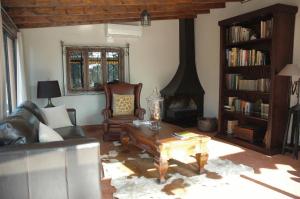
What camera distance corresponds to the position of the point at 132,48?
613 centimetres

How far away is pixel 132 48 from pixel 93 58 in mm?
977

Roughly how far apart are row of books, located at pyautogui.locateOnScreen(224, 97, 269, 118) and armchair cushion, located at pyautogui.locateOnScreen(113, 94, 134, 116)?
1887mm

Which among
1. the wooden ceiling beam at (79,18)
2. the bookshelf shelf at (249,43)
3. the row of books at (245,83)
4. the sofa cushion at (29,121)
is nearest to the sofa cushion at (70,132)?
the sofa cushion at (29,121)

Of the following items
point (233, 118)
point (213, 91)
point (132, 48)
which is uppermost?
point (132, 48)

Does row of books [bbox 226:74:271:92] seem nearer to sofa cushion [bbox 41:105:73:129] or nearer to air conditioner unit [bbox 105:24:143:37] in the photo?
air conditioner unit [bbox 105:24:143:37]

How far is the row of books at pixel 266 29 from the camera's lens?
3896mm

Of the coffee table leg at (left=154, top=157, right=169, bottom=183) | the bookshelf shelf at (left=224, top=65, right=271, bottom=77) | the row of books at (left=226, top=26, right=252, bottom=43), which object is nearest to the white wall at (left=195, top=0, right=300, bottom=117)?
the row of books at (left=226, top=26, right=252, bottom=43)

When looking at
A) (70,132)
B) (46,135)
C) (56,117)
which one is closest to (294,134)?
(70,132)

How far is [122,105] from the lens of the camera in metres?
5.04

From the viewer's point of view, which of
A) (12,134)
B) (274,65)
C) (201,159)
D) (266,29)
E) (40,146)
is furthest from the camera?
(266,29)

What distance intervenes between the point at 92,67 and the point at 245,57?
10.9 ft

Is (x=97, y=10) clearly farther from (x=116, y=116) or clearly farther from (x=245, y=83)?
(x=245, y=83)

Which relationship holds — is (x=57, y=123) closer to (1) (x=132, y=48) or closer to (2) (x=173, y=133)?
(2) (x=173, y=133)

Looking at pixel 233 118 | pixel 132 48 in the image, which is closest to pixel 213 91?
pixel 233 118
